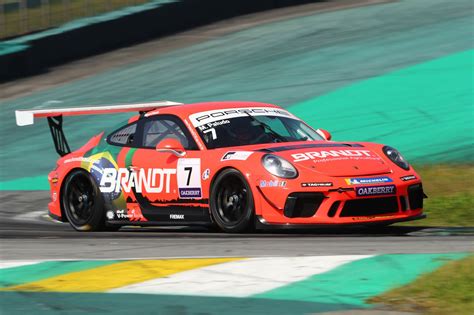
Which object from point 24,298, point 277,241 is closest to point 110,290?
point 24,298

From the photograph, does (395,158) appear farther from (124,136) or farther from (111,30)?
(111,30)

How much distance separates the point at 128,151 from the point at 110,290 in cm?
437

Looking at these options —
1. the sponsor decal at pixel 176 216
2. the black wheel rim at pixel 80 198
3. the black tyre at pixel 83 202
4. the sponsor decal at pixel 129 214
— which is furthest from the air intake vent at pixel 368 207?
the black wheel rim at pixel 80 198

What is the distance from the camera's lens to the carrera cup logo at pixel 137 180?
32.1ft

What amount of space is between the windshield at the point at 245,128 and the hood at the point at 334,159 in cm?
44

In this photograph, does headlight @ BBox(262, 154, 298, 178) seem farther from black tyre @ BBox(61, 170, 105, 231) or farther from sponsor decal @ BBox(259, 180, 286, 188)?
black tyre @ BBox(61, 170, 105, 231)

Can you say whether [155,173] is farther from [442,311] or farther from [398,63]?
[398,63]

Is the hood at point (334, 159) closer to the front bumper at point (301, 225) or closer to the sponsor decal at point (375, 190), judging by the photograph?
the sponsor decal at point (375, 190)

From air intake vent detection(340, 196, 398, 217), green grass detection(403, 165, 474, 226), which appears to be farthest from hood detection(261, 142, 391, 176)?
green grass detection(403, 165, 474, 226)

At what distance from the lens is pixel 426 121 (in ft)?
50.5

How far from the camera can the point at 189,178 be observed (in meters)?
9.52

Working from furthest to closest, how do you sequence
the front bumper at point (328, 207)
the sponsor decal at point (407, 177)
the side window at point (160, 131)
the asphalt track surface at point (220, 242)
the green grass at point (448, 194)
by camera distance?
the green grass at point (448, 194), the side window at point (160, 131), the sponsor decal at point (407, 177), the front bumper at point (328, 207), the asphalt track surface at point (220, 242)

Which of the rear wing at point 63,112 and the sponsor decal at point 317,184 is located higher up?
the rear wing at point 63,112

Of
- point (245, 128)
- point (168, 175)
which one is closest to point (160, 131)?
point (168, 175)
